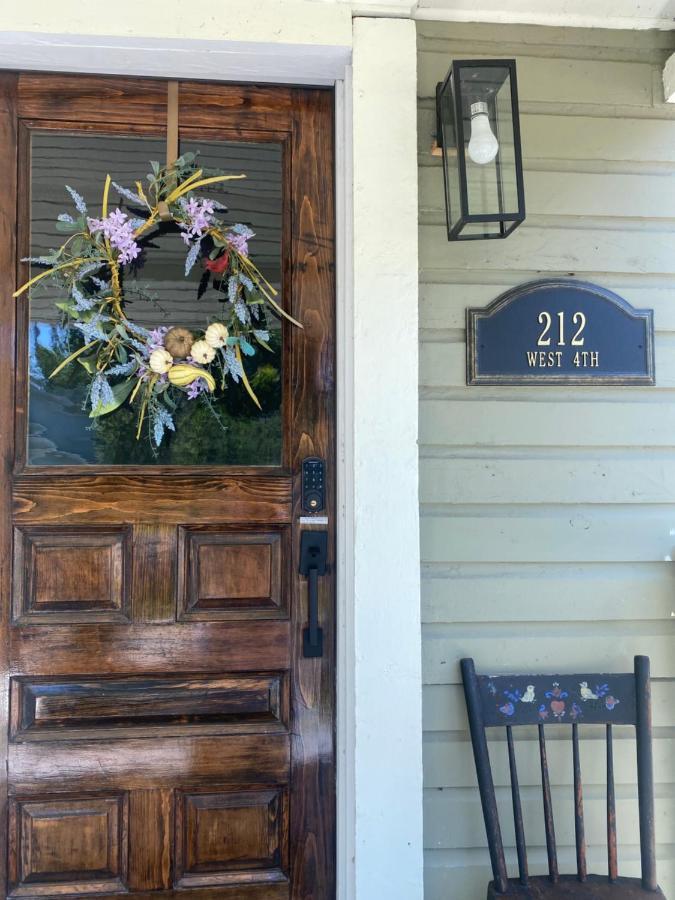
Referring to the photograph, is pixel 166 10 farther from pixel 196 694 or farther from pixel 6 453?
pixel 196 694

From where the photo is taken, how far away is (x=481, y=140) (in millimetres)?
1568

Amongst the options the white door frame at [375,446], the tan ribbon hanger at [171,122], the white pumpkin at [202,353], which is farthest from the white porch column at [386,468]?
the tan ribbon hanger at [171,122]

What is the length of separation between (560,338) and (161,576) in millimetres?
1122

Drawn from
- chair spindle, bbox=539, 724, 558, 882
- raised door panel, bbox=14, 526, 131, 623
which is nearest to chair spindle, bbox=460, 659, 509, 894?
chair spindle, bbox=539, 724, 558, 882

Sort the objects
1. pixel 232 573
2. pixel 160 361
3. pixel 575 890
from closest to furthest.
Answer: pixel 575 890
pixel 160 361
pixel 232 573

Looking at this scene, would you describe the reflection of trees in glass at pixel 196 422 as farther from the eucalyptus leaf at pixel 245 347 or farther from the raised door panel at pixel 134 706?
the raised door panel at pixel 134 706

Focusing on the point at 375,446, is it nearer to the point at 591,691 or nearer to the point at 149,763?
the point at 591,691

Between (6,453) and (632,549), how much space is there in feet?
→ 4.99

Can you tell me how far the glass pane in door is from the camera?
1.73m

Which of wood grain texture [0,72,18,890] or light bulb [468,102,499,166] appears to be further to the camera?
wood grain texture [0,72,18,890]

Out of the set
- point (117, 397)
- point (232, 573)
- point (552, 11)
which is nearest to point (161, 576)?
point (232, 573)

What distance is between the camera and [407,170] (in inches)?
66.1

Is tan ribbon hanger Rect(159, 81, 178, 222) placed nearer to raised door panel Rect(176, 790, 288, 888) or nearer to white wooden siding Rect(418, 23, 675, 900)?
white wooden siding Rect(418, 23, 675, 900)

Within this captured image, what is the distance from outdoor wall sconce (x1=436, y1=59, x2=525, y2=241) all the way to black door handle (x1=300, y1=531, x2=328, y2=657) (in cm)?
81
